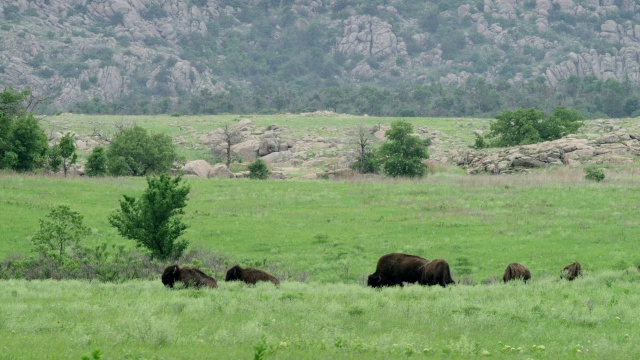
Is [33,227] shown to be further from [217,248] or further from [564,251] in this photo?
[564,251]

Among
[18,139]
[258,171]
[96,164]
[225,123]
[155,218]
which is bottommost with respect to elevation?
[155,218]

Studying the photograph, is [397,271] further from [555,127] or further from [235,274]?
[555,127]

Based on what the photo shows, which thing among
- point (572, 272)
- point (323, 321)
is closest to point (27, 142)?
point (572, 272)

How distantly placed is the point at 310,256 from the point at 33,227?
591 inches

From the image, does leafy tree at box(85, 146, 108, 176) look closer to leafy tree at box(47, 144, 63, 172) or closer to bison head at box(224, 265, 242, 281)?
leafy tree at box(47, 144, 63, 172)

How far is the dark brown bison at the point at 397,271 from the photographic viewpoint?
24.3m

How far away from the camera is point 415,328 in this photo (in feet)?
52.5

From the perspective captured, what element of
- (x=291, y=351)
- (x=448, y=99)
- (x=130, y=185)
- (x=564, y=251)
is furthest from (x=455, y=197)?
(x=448, y=99)

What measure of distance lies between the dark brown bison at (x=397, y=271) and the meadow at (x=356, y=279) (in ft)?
2.61

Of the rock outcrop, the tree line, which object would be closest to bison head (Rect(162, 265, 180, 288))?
the rock outcrop

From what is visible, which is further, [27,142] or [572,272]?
[27,142]

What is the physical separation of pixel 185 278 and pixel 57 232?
11.8 meters

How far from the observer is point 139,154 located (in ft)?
242

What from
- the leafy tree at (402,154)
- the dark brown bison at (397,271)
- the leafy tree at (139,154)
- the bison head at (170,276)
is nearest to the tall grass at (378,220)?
the dark brown bison at (397,271)
